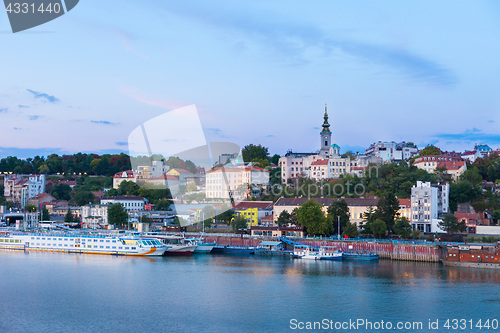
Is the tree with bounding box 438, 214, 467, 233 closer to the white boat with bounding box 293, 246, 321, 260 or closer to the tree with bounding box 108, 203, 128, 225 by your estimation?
the white boat with bounding box 293, 246, 321, 260

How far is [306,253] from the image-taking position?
95.9 feet

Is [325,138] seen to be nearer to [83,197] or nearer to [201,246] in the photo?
[83,197]

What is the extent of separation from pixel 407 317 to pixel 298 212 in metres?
18.4

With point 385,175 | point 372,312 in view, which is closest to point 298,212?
point 385,175

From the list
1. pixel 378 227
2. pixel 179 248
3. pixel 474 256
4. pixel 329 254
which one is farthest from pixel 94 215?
pixel 474 256

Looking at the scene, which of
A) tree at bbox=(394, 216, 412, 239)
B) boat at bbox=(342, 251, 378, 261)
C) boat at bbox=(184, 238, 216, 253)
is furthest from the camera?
boat at bbox=(184, 238, 216, 253)

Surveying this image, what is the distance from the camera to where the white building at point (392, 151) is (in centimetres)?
5456

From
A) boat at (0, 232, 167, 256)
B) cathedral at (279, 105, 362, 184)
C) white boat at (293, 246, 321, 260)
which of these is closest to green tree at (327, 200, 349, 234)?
white boat at (293, 246, 321, 260)

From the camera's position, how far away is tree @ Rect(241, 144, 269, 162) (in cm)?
5959

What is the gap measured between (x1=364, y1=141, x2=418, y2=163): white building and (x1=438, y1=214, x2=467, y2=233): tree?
22.5 m

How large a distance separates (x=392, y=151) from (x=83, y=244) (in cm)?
3345

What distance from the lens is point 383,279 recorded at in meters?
21.2

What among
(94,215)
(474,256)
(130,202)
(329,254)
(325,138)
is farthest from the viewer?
(325,138)

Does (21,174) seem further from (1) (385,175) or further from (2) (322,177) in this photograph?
(1) (385,175)
